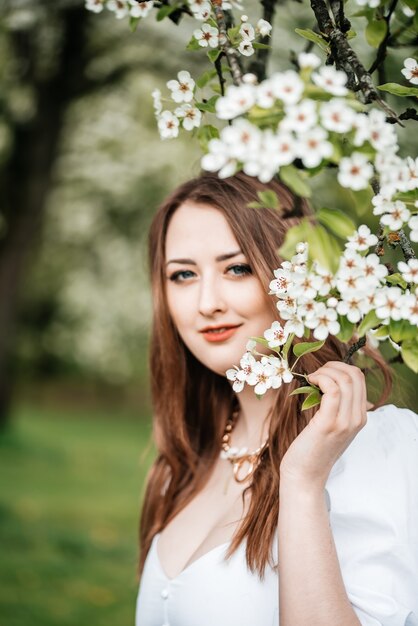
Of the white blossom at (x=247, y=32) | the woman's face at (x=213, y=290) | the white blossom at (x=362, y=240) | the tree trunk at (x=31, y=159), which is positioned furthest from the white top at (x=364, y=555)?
the tree trunk at (x=31, y=159)

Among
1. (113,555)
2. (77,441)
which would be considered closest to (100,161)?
(77,441)

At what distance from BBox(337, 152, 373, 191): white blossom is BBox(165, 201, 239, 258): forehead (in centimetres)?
103

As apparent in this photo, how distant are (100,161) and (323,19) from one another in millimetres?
9706

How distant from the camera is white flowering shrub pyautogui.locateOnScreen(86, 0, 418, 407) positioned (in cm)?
115

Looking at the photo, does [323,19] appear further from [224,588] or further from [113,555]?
[113,555]

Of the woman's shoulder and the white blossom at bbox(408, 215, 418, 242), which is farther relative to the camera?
the woman's shoulder

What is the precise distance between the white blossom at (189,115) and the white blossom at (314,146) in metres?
0.66

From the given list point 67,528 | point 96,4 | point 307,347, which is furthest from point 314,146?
point 67,528

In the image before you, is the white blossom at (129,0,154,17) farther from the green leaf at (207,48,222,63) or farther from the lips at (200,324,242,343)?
the lips at (200,324,242,343)

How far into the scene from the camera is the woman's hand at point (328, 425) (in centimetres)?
162

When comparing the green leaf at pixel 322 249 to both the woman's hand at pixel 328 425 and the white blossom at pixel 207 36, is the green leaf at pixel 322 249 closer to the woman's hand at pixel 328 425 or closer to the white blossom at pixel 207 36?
the woman's hand at pixel 328 425

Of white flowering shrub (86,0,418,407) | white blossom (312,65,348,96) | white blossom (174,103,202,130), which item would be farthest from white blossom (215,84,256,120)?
white blossom (174,103,202,130)

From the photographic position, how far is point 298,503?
1.71 meters

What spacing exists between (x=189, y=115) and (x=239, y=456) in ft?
4.08
